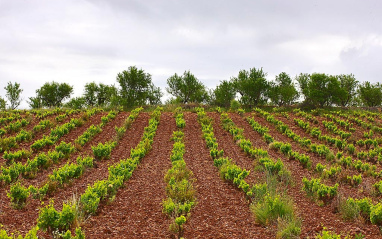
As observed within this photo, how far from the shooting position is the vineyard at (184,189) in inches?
268

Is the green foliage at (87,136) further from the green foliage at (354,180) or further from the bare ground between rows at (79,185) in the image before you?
the green foliage at (354,180)

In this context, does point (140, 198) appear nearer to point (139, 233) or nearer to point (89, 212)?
point (89, 212)

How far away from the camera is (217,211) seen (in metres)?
8.18

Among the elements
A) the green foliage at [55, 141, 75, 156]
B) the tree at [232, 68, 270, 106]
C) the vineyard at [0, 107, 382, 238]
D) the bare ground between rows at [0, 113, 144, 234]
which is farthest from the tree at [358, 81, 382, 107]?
the green foliage at [55, 141, 75, 156]

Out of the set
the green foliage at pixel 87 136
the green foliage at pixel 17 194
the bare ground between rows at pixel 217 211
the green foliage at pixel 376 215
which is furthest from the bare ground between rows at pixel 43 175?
the green foliage at pixel 376 215

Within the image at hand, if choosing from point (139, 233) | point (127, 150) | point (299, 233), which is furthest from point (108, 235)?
point (127, 150)

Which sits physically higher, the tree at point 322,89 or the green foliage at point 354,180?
the tree at point 322,89

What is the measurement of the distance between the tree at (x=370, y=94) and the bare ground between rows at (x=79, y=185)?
38642 millimetres

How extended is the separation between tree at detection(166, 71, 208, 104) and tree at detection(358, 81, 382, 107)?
24066 millimetres

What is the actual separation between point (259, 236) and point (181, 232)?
1.65m

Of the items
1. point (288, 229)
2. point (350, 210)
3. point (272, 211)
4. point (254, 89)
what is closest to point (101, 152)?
point (272, 211)

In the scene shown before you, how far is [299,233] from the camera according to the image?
6445mm

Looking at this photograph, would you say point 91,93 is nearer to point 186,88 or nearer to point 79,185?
point 186,88

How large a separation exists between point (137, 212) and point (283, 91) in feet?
120
